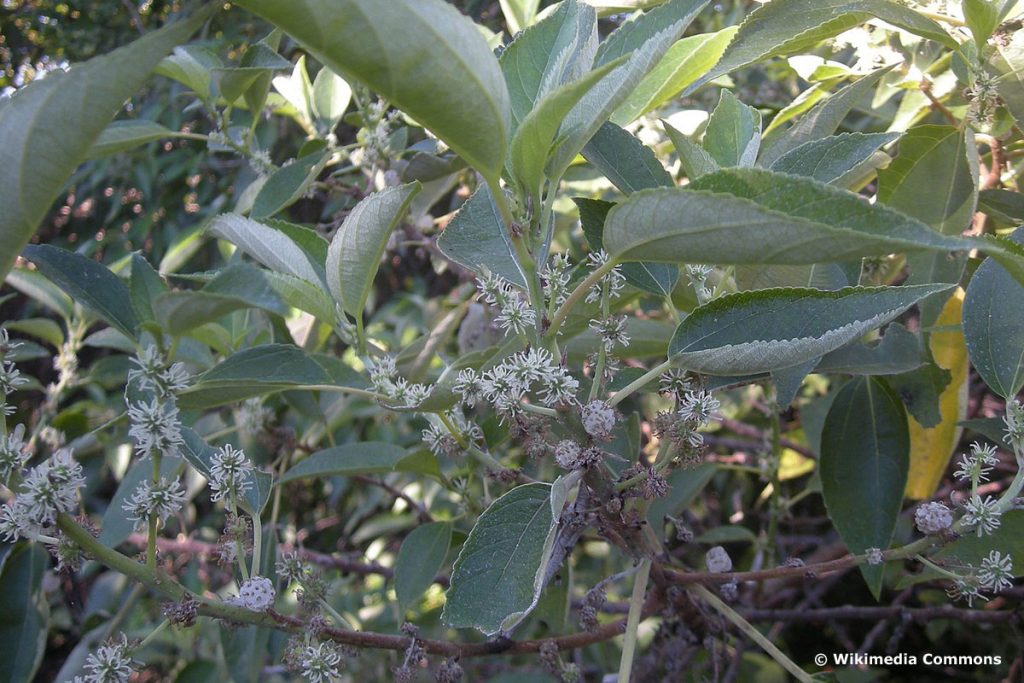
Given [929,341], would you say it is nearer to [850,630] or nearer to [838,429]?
[838,429]

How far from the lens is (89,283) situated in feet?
2.48

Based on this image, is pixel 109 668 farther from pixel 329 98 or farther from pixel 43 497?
pixel 329 98

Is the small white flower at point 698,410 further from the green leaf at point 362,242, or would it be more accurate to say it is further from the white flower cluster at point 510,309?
the green leaf at point 362,242

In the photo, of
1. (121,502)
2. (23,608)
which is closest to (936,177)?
(121,502)

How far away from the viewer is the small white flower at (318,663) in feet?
2.55

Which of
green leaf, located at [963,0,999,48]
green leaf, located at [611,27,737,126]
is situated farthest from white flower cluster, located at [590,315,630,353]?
green leaf, located at [963,0,999,48]

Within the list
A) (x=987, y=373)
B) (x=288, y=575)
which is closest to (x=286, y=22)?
(x=288, y=575)

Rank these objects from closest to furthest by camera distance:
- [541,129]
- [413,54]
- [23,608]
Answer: [413,54], [541,129], [23,608]

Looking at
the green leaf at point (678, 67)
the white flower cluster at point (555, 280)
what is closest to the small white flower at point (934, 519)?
the white flower cluster at point (555, 280)

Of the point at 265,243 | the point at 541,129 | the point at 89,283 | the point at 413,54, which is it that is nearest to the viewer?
the point at 413,54

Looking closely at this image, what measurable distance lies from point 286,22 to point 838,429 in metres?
0.95

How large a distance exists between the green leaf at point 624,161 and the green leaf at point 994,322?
0.36 m

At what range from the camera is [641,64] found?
2.10 feet

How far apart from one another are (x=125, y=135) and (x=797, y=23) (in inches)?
37.6
